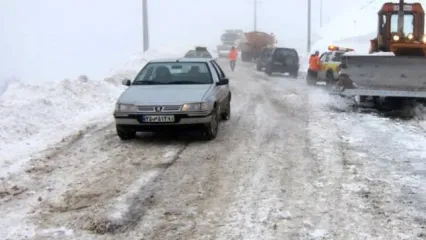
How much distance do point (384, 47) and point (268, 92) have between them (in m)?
4.13

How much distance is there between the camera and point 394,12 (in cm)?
1642

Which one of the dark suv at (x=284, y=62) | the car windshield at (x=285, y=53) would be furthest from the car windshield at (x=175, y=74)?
the car windshield at (x=285, y=53)

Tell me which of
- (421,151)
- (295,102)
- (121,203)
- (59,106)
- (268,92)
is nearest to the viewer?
(121,203)

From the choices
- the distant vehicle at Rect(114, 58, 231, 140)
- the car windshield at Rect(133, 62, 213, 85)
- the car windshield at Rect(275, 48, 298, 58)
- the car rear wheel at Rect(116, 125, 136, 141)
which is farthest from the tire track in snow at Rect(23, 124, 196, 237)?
the car windshield at Rect(275, 48, 298, 58)

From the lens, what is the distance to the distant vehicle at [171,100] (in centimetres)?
927

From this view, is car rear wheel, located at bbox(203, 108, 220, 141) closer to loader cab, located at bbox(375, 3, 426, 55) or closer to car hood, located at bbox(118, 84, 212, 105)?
car hood, located at bbox(118, 84, 212, 105)

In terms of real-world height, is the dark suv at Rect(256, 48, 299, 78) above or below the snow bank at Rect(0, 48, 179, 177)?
below

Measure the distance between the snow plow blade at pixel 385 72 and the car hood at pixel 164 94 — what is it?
518cm

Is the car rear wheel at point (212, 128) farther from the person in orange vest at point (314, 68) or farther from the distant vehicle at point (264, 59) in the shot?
the distant vehicle at point (264, 59)

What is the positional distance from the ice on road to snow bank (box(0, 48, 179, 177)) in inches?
17.8

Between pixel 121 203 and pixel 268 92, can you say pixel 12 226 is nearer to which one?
pixel 121 203

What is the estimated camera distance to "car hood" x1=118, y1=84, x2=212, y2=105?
9.39m

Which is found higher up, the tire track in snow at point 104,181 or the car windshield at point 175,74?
the car windshield at point 175,74

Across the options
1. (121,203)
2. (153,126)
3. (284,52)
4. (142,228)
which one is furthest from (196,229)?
(284,52)
